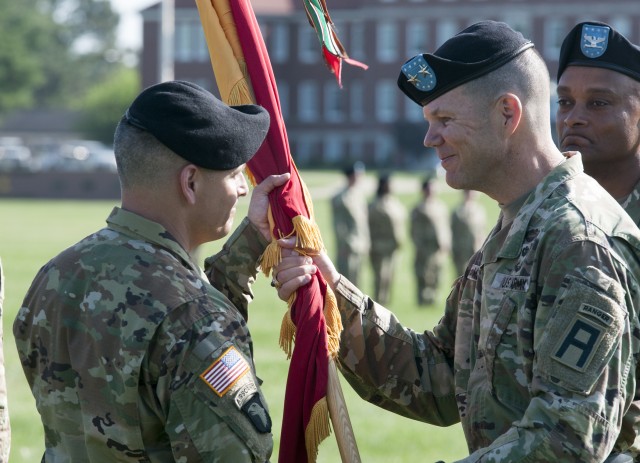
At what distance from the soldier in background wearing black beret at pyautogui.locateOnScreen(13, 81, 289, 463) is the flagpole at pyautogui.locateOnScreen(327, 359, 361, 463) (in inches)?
26.7

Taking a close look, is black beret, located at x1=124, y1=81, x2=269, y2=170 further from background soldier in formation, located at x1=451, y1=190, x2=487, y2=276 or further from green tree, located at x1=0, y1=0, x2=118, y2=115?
green tree, located at x1=0, y1=0, x2=118, y2=115

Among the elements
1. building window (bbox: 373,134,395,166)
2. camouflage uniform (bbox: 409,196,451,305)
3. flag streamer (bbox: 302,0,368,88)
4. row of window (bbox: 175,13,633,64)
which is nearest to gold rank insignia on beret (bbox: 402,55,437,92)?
flag streamer (bbox: 302,0,368,88)

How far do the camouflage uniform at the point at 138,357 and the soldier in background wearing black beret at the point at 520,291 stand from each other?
0.73 meters

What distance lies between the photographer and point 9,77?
95.0 m

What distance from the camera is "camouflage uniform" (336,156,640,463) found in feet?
10.2

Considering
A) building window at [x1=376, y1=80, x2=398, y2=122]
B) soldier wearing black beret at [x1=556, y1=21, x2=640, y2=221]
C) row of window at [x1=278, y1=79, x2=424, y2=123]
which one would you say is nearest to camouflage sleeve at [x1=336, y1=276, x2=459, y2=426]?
soldier wearing black beret at [x1=556, y1=21, x2=640, y2=221]

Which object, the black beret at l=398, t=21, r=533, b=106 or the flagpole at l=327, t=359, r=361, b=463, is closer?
the black beret at l=398, t=21, r=533, b=106

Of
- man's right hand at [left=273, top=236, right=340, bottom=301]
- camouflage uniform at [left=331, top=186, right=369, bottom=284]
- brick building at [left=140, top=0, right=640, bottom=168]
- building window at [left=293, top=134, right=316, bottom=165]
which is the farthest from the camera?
building window at [left=293, top=134, right=316, bottom=165]

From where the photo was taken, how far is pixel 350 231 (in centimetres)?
1884

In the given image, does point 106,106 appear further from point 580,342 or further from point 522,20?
point 580,342

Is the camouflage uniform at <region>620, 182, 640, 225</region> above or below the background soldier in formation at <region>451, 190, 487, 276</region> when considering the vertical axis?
above

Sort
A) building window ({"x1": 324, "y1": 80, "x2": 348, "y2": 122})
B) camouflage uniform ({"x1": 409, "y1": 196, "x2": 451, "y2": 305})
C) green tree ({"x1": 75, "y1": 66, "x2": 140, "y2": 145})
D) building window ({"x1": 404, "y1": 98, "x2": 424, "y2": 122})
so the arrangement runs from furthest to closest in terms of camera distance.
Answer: green tree ({"x1": 75, "y1": 66, "x2": 140, "y2": 145})
building window ({"x1": 324, "y1": 80, "x2": 348, "y2": 122})
building window ({"x1": 404, "y1": 98, "x2": 424, "y2": 122})
camouflage uniform ({"x1": 409, "y1": 196, "x2": 451, "y2": 305})

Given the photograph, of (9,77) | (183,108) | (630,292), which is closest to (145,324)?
(183,108)

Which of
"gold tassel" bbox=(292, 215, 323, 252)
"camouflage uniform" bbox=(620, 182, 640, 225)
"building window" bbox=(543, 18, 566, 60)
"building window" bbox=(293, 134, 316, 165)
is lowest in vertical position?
"building window" bbox=(293, 134, 316, 165)
